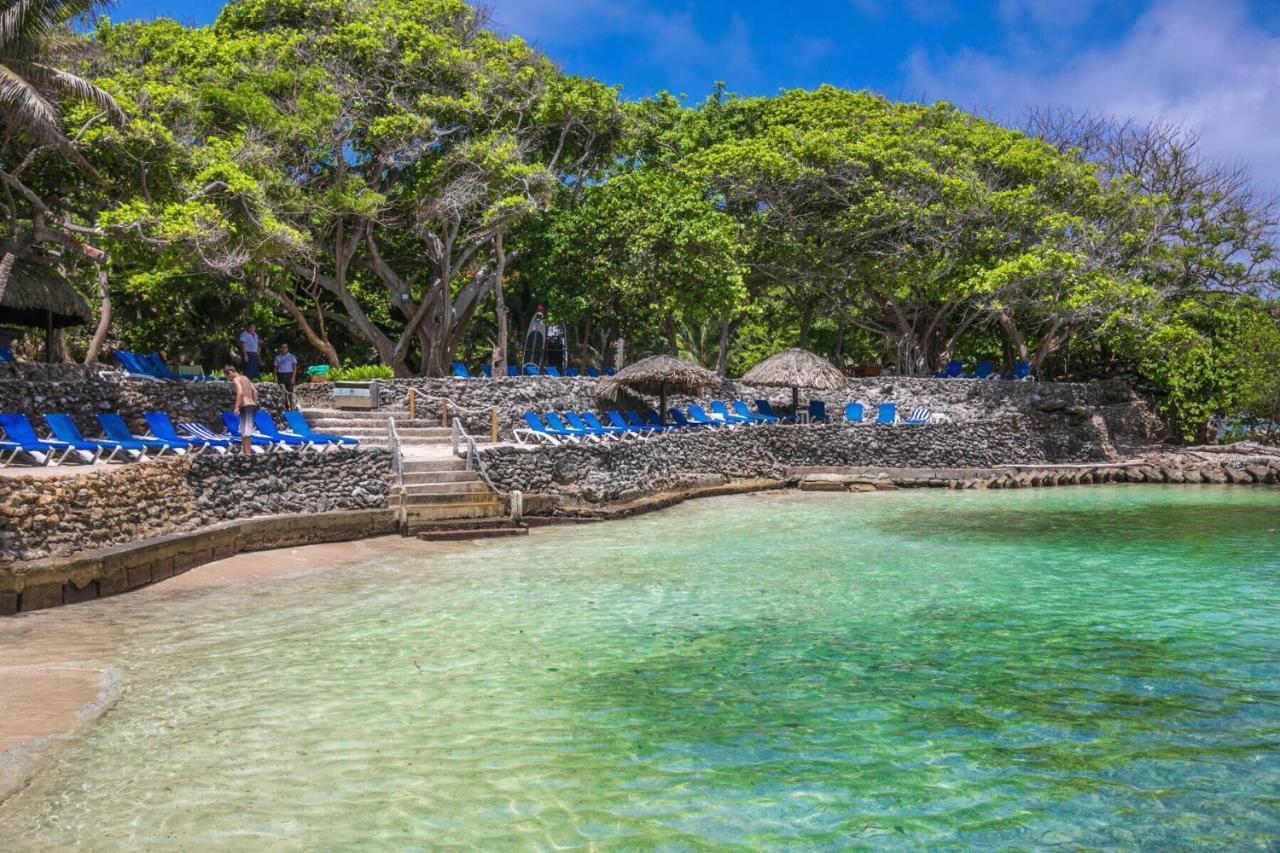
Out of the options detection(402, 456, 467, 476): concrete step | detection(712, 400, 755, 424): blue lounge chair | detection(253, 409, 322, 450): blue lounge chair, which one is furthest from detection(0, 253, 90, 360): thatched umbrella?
detection(712, 400, 755, 424): blue lounge chair

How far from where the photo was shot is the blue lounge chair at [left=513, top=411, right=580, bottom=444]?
61.9ft

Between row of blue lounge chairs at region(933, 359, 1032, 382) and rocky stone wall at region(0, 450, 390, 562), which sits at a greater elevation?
row of blue lounge chairs at region(933, 359, 1032, 382)

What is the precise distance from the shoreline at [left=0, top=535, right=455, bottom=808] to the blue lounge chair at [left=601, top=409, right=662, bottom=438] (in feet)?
32.1

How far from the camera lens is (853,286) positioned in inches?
1182

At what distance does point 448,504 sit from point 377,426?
5239 mm

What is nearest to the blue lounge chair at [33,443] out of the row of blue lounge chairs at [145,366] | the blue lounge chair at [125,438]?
the blue lounge chair at [125,438]

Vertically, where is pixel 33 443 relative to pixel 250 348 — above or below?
below

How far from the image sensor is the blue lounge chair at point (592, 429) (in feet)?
66.0

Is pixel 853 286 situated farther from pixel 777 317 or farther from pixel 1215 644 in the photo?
pixel 1215 644

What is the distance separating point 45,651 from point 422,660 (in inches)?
122

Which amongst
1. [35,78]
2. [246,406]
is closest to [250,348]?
[35,78]

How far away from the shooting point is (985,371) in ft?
105

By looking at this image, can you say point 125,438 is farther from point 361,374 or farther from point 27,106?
point 361,374

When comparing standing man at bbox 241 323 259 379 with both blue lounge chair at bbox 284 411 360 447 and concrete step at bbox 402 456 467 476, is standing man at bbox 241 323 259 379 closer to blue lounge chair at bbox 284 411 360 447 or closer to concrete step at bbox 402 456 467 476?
blue lounge chair at bbox 284 411 360 447
